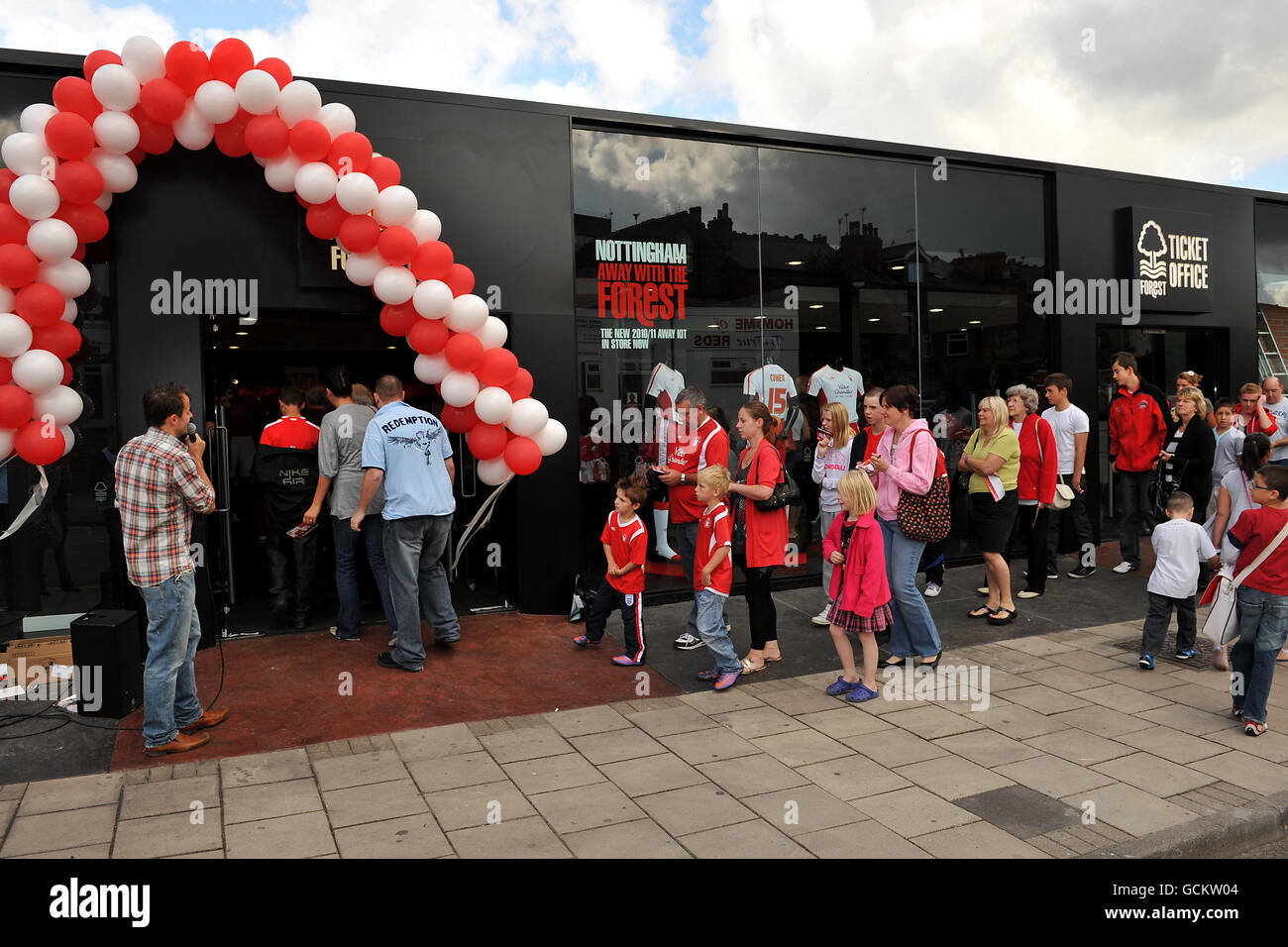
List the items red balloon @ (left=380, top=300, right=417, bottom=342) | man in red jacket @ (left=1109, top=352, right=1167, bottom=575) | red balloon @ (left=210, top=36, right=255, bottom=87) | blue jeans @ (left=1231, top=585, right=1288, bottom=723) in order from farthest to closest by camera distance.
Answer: man in red jacket @ (left=1109, top=352, right=1167, bottom=575) < red balloon @ (left=380, top=300, right=417, bottom=342) < red balloon @ (left=210, top=36, right=255, bottom=87) < blue jeans @ (left=1231, top=585, right=1288, bottom=723)

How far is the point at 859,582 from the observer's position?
5.95 m

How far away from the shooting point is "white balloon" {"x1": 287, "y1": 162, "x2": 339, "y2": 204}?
21.1 feet

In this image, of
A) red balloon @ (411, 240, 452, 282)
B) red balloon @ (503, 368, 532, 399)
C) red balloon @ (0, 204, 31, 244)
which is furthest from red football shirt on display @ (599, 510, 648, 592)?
red balloon @ (0, 204, 31, 244)

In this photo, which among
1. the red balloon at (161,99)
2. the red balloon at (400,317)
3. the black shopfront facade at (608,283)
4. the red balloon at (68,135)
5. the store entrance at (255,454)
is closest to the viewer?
the red balloon at (68,135)

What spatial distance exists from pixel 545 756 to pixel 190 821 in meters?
1.73

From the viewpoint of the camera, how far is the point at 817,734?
215 inches

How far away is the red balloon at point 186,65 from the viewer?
20.5ft

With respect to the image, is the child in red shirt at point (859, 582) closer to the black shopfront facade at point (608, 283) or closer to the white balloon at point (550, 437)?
the white balloon at point (550, 437)

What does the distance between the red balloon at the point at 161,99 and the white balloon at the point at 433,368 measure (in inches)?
88.9

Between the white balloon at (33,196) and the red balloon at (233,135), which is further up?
the red balloon at (233,135)

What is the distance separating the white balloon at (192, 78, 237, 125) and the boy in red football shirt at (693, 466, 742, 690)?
13.1 ft

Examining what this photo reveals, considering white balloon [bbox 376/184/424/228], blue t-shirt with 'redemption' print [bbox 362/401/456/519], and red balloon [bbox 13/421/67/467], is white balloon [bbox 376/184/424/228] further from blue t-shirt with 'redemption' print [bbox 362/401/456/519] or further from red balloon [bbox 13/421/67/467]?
Answer: red balloon [bbox 13/421/67/467]

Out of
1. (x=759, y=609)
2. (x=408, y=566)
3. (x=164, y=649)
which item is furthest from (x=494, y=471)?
(x=164, y=649)

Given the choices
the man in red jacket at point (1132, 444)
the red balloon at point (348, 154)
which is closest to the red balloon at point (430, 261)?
the red balloon at point (348, 154)
